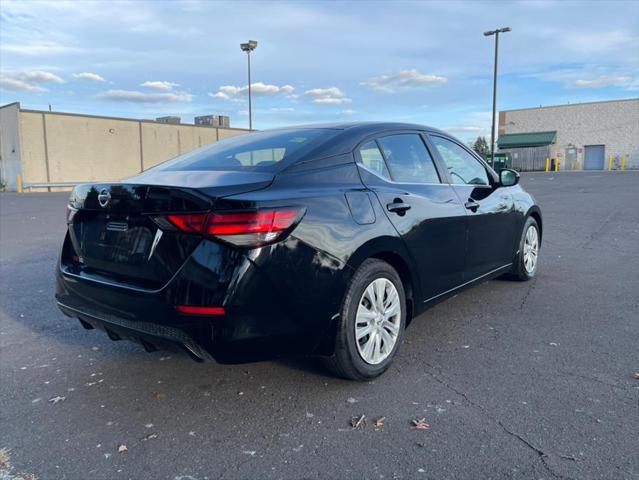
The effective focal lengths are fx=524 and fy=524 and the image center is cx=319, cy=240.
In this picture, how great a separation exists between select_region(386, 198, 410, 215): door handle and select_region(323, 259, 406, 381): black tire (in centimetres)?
37

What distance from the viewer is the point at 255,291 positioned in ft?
8.84

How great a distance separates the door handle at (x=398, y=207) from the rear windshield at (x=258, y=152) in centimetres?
62

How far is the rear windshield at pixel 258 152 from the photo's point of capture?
3.30m

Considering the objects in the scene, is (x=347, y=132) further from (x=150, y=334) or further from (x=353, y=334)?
(x=150, y=334)

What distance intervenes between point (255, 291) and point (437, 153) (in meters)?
2.36

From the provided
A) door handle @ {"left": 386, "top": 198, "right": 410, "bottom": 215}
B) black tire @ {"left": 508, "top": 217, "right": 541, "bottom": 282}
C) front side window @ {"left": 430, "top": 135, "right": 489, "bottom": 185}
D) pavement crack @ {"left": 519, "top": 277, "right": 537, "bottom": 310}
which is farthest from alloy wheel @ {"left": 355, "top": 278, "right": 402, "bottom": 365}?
black tire @ {"left": 508, "top": 217, "right": 541, "bottom": 282}

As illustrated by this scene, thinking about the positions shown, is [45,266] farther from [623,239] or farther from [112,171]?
[112,171]

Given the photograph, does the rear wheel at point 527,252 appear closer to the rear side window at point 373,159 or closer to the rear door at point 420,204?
the rear door at point 420,204

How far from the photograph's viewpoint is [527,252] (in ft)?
19.1

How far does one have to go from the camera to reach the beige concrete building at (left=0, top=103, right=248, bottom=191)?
105 feet

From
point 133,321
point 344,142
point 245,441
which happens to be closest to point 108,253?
point 133,321

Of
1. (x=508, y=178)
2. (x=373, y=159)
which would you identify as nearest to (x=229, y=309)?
(x=373, y=159)

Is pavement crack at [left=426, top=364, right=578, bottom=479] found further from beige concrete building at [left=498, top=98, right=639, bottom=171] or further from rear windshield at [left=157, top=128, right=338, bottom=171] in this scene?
beige concrete building at [left=498, top=98, right=639, bottom=171]

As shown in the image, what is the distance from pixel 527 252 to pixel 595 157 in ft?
188
